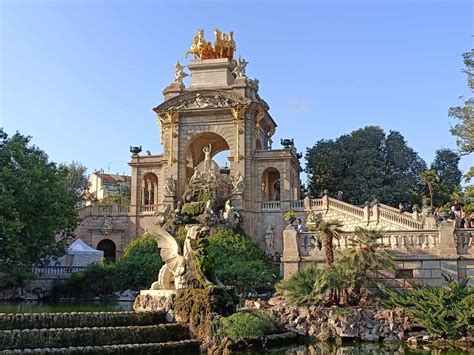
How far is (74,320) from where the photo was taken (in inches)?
540

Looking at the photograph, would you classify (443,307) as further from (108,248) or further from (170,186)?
(108,248)

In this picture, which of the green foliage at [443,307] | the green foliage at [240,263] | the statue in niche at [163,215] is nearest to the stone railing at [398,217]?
the green foliage at [240,263]

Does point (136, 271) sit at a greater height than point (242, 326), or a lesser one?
greater

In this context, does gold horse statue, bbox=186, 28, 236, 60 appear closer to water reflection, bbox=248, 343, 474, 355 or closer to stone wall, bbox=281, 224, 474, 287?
stone wall, bbox=281, 224, 474, 287

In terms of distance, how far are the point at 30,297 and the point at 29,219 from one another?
16.5 ft

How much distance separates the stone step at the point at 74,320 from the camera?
13.1 m

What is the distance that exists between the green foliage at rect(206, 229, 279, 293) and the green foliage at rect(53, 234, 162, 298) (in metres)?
3.40

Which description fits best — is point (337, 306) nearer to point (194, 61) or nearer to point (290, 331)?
point (290, 331)

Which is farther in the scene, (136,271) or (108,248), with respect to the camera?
(108,248)

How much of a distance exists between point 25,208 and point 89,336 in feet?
51.6

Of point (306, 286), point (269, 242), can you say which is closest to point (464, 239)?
point (306, 286)

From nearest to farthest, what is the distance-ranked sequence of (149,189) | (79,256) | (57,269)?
(57,269), (79,256), (149,189)

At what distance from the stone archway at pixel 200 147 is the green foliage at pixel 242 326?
25737mm

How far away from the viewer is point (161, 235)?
54.2 feet
